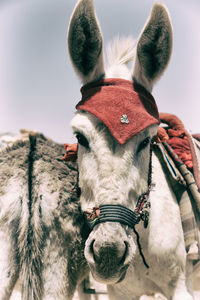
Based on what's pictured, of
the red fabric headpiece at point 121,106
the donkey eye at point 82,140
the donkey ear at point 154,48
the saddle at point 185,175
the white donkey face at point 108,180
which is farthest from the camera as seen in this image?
the saddle at point 185,175

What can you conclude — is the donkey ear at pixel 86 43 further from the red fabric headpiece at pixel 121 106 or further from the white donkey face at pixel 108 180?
the white donkey face at pixel 108 180

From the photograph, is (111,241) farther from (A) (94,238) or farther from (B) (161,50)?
(B) (161,50)

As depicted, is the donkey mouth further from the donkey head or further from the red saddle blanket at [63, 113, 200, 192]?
the red saddle blanket at [63, 113, 200, 192]

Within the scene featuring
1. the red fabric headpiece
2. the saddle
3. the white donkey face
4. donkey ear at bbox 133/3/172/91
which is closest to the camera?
the white donkey face

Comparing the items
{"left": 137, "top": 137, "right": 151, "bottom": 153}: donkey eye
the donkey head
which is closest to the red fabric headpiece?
the donkey head

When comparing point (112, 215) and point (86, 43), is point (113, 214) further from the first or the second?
point (86, 43)

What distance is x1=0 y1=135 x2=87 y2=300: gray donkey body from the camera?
187 centimetres

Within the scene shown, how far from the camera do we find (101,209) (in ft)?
5.17

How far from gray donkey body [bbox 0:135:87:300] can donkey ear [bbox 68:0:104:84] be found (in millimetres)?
785

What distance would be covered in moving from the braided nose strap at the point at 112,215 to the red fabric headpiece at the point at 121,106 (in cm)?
39

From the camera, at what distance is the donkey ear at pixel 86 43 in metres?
1.91

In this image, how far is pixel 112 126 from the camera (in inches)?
67.8

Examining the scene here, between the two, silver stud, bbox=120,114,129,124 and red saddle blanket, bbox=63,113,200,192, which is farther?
red saddle blanket, bbox=63,113,200,192

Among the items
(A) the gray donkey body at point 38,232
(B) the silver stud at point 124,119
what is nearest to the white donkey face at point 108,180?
(B) the silver stud at point 124,119
